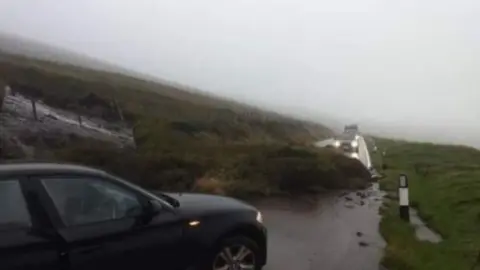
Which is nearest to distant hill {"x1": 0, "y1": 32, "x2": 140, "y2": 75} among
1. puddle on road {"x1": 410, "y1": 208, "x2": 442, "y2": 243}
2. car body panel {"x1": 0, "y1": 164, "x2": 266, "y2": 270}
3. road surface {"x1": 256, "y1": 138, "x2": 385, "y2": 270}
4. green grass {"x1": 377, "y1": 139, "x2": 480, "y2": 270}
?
green grass {"x1": 377, "y1": 139, "x2": 480, "y2": 270}

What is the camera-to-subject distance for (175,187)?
51.4 feet

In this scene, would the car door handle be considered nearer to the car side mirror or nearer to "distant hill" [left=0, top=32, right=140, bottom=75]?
the car side mirror

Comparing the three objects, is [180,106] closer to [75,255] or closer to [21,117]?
[21,117]

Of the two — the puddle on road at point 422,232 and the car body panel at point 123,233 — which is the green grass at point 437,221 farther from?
the car body panel at point 123,233

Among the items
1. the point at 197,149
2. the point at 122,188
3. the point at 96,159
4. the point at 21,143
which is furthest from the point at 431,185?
the point at 122,188

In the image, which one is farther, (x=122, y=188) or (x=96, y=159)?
A: (x=96, y=159)

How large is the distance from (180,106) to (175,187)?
21479mm

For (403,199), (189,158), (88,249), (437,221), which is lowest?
(437,221)

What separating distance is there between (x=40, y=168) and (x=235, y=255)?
7.77 feet

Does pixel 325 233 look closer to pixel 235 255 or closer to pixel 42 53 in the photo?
pixel 235 255

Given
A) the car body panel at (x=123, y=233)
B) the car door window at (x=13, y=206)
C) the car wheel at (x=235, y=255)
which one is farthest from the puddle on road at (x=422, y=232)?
the car door window at (x=13, y=206)

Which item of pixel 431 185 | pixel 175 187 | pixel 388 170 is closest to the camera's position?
pixel 175 187

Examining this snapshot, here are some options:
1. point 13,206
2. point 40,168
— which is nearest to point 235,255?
point 40,168

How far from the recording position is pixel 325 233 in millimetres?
11500
